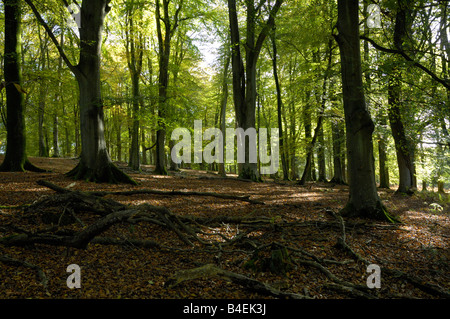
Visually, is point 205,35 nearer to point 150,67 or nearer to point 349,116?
point 150,67

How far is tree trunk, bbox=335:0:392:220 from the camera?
5.84 meters

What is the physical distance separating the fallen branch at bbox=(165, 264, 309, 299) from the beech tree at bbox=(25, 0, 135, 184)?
21.7ft

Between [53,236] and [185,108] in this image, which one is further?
[185,108]

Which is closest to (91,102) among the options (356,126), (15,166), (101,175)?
(101,175)

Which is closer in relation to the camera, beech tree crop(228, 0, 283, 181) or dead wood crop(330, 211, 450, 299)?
dead wood crop(330, 211, 450, 299)

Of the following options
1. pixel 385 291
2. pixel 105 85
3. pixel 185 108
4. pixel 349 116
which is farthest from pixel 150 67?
pixel 385 291

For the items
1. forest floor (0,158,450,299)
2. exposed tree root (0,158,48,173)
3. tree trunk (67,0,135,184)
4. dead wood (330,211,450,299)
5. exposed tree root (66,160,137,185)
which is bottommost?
dead wood (330,211,450,299)

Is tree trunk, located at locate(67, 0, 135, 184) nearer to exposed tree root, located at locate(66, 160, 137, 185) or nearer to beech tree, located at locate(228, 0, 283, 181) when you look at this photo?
exposed tree root, located at locate(66, 160, 137, 185)

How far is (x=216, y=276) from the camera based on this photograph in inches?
109

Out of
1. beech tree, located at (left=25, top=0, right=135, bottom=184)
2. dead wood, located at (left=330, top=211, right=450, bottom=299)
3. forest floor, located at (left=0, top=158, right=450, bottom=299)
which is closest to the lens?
forest floor, located at (left=0, top=158, right=450, bottom=299)

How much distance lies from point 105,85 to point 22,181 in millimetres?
12822

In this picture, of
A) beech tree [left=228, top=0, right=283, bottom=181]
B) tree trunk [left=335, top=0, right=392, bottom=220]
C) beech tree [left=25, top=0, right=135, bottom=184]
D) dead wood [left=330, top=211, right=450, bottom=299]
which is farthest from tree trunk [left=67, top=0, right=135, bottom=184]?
dead wood [left=330, top=211, right=450, bottom=299]

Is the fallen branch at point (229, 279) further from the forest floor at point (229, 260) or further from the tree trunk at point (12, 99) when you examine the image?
the tree trunk at point (12, 99)

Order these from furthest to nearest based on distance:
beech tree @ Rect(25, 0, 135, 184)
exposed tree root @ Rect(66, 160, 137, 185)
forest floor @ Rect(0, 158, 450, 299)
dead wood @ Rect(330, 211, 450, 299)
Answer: beech tree @ Rect(25, 0, 135, 184), exposed tree root @ Rect(66, 160, 137, 185), dead wood @ Rect(330, 211, 450, 299), forest floor @ Rect(0, 158, 450, 299)
